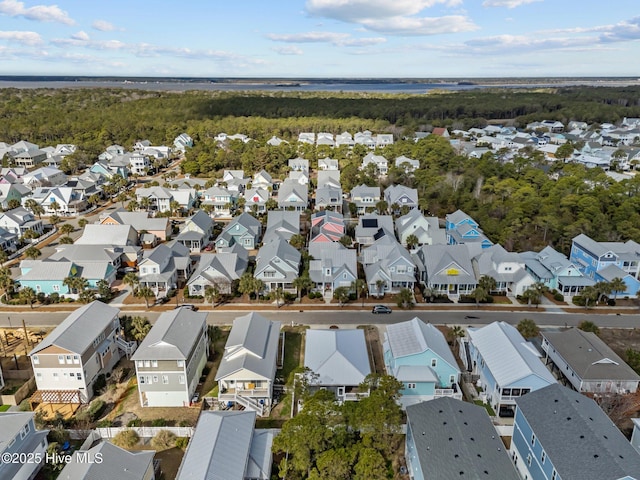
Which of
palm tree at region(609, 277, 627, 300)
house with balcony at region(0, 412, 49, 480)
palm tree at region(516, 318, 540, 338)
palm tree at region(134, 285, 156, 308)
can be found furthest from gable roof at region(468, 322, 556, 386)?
palm tree at region(134, 285, 156, 308)

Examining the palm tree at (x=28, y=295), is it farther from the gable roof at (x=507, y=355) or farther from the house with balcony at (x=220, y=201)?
the gable roof at (x=507, y=355)

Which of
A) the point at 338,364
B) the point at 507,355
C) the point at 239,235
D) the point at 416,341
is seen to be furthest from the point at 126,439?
the point at 239,235

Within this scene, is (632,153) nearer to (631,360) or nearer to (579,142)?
(579,142)

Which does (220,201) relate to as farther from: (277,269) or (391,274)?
(391,274)

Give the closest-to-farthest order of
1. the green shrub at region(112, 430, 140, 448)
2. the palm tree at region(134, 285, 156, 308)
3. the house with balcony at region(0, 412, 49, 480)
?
1. the house with balcony at region(0, 412, 49, 480)
2. the green shrub at region(112, 430, 140, 448)
3. the palm tree at region(134, 285, 156, 308)

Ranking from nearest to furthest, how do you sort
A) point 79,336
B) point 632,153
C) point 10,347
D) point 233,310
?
1. point 79,336
2. point 10,347
3. point 233,310
4. point 632,153

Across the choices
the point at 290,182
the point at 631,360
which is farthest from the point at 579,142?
the point at 631,360

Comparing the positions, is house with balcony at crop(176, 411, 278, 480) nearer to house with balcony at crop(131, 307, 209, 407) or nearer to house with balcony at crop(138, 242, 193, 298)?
house with balcony at crop(131, 307, 209, 407)
